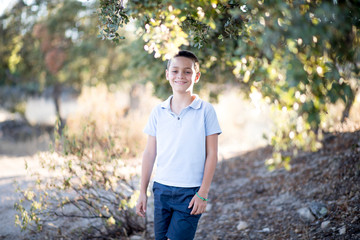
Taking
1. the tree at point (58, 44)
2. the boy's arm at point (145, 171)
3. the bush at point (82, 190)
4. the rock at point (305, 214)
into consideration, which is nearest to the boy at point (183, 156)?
the boy's arm at point (145, 171)

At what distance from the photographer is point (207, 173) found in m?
2.30

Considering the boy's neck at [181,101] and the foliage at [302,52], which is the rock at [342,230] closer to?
the foliage at [302,52]

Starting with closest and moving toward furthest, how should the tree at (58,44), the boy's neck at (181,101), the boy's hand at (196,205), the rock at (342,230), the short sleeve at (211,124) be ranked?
the boy's hand at (196,205)
the short sleeve at (211,124)
the boy's neck at (181,101)
the rock at (342,230)
the tree at (58,44)

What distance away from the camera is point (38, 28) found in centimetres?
1303

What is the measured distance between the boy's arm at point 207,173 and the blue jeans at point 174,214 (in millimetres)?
73

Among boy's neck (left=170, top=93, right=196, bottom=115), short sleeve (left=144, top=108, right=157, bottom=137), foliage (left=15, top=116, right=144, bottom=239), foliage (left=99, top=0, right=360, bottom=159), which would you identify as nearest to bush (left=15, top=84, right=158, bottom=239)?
foliage (left=15, top=116, right=144, bottom=239)

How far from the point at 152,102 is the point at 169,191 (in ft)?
24.9

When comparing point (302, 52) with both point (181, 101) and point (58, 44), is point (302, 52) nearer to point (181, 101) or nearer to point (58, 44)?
point (181, 101)

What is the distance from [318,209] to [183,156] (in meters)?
2.16

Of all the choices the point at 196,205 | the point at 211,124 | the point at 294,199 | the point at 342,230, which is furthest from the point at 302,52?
the point at 294,199

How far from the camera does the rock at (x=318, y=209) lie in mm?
3557

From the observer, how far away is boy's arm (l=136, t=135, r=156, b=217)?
257 cm

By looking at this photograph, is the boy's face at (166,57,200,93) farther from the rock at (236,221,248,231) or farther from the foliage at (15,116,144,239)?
the rock at (236,221,248,231)

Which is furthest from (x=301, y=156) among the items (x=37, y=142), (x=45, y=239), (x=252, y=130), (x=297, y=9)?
(x=37, y=142)
